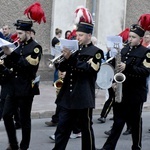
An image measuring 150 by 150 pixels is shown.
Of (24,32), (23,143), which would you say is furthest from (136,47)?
(23,143)

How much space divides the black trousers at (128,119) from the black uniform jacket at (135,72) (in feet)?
0.34

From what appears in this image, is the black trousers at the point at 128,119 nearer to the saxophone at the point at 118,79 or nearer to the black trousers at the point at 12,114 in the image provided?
the saxophone at the point at 118,79

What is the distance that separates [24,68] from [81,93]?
94cm

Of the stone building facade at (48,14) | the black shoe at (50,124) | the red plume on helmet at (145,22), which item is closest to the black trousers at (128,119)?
the red plume on helmet at (145,22)

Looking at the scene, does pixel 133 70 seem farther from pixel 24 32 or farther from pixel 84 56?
pixel 24 32

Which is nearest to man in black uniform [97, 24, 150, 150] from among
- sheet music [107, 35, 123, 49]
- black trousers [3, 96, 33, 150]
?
sheet music [107, 35, 123, 49]

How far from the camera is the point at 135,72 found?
303 inches

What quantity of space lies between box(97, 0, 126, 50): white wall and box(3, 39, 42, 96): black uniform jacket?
10.8 meters

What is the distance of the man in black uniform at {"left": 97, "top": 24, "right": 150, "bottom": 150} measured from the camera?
7.77 meters

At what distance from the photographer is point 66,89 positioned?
733 cm

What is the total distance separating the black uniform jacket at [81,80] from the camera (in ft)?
23.4

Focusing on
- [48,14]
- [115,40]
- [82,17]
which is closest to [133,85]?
[115,40]

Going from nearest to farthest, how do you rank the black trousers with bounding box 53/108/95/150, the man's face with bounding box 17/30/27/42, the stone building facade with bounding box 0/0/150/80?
the black trousers with bounding box 53/108/95/150, the man's face with bounding box 17/30/27/42, the stone building facade with bounding box 0/0/150/80

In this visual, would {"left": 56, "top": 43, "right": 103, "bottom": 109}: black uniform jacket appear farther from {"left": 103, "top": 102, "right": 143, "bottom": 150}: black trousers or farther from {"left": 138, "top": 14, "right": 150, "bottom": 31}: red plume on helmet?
{"left": 138, "top": 14, "right": 150, "bottom": 31}: red plume on helmet
